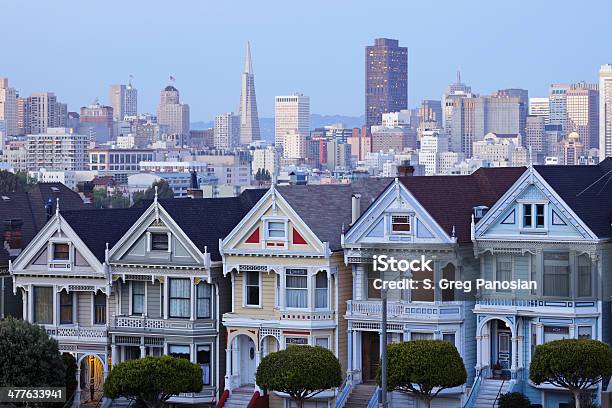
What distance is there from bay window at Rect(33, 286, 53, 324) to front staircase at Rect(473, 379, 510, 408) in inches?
510

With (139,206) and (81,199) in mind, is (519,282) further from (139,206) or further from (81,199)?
(81,199)

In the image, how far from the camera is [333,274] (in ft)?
169

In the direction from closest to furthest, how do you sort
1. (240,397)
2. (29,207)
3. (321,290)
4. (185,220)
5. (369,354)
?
1. (369,354)
2. (321,290)
3. (240,397)
4. (185,220)
5. (29,207)

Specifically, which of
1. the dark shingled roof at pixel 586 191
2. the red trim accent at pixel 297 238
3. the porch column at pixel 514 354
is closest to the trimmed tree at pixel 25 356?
the red trim accent at pixel 297 238

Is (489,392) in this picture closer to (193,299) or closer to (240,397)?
(240,397)

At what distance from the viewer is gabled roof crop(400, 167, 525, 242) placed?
50438 millimetres

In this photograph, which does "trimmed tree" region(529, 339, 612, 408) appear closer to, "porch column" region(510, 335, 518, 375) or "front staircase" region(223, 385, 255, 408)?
"porch column" region(510, 335, 518, 375)

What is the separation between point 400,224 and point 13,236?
13.5 meters

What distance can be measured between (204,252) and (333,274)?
369 cm

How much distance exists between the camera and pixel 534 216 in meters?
48.8

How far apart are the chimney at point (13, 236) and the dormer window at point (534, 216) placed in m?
16.5

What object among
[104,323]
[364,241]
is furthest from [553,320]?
[104,323]

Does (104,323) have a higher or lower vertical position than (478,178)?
lower

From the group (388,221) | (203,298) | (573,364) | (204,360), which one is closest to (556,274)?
(573,364)
